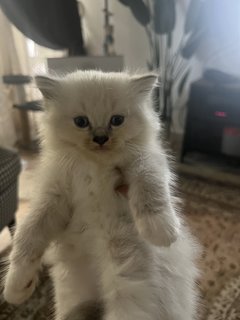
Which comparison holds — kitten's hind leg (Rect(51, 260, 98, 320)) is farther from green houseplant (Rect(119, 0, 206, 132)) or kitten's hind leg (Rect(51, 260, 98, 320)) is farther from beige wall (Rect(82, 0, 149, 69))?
beige wall (Rect(82, 0, 149, 69))

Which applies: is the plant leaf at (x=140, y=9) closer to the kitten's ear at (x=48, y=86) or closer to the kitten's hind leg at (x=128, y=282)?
the kitten's ear at (x=48, y=86)

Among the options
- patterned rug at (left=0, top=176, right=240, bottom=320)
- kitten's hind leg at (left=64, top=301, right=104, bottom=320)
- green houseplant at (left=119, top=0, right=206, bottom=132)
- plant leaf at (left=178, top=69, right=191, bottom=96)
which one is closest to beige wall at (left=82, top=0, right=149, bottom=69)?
green houseplant at (left=119, top=0, right=206, bottom=132)

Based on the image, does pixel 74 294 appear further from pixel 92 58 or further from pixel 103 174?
pixel 92 58

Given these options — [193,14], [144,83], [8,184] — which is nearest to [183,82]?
[193,14]

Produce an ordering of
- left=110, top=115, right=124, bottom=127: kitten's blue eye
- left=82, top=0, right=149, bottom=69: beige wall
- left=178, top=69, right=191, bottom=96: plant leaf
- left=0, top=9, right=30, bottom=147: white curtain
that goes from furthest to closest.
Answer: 1. left=82, top=0, right=149, bottom=69: beige wall
2. left=0, top=9, right=30, bottom=147: white curtain
3. left=178, top=69, right=191, bottom=96: plant leaf
4. left=110, top=115, right=124, bottom=127: kitten's blue eye

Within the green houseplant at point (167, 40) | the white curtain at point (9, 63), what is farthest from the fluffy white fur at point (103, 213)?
the white curtain at point (9, 63)

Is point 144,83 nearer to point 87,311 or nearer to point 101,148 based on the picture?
point 101,148
